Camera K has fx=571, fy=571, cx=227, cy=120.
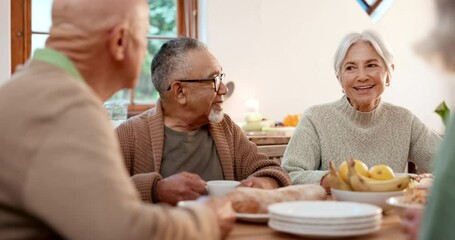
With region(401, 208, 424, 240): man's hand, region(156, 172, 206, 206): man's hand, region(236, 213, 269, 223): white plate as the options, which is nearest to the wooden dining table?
region(236, 213, 269, 223): white plate

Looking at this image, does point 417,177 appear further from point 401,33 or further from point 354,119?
point 401,33

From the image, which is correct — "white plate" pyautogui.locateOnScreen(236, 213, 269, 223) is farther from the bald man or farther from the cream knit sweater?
the cream knit sweater

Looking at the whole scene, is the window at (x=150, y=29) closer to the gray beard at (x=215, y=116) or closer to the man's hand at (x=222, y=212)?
the gray beard at (x=215, y=116)

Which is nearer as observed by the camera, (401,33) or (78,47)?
(78,47)

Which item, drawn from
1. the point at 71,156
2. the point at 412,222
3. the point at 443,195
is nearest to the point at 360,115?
the point at 412,222

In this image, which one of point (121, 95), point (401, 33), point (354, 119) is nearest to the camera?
point (354, 119)

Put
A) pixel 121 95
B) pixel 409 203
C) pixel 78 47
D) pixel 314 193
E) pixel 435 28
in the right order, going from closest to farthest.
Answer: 1. pixel 435 28
2. pixel 78 47
3. pixel 409 203
4. pixel 314 193
5. pixel 121 95

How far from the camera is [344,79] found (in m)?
2.50

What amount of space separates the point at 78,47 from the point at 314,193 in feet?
2.43

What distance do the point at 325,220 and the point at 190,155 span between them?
985 millimetres

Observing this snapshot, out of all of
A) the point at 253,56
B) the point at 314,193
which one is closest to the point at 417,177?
the point at 314,193

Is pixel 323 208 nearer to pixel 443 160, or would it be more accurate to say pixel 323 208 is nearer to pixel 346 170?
pixel 346 170

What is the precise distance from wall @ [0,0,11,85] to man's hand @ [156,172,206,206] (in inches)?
107

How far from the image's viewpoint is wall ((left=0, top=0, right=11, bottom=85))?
398cm
